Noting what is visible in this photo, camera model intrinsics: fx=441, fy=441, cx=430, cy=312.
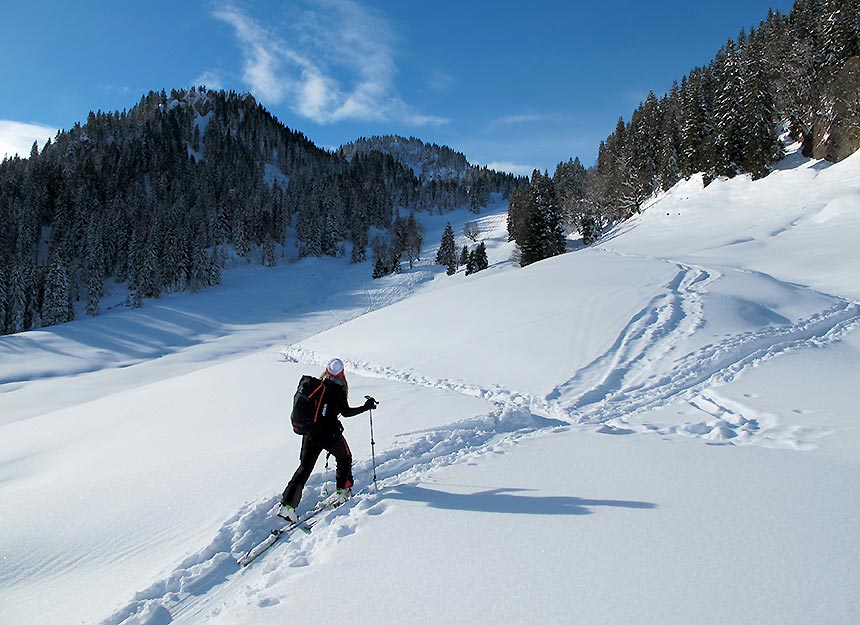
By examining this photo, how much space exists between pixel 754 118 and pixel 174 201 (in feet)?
355

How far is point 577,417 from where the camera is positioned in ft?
28.9

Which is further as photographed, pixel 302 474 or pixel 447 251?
pixel 447 251

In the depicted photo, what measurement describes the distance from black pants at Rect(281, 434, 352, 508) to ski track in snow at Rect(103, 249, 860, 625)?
1.14 feet

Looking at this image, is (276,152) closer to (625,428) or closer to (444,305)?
(444,305)

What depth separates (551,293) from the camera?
1823 centimetres

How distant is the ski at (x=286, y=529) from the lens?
491 cm

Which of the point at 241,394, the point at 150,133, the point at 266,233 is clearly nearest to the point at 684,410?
the point at 241,394

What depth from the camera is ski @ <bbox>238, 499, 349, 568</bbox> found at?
491 centimetres

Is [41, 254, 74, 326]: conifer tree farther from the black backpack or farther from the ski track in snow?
the black backpack

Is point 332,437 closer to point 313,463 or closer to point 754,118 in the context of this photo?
point 313,463

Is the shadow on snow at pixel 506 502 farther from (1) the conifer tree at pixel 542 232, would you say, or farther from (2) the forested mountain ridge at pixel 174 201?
(2) the forested mountain ridge at pixel 174 201

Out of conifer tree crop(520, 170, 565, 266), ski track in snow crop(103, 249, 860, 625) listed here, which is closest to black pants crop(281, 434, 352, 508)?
ski track in snow crop(103, 249, 860, 625)

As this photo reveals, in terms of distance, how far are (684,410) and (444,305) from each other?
39.7ft

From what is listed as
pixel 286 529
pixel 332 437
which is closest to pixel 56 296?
pixel 332 437
